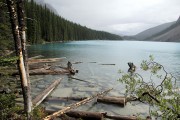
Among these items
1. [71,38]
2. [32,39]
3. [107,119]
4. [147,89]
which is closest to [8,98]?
[107,119]

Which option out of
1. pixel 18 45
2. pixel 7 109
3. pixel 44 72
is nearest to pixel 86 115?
pixel 7 109

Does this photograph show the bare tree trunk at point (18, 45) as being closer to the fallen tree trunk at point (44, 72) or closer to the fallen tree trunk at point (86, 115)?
the fallen tree trunk at point (86, 115)

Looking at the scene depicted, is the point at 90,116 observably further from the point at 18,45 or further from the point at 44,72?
the point at 44,72

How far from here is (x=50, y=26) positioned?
11331 centimetres

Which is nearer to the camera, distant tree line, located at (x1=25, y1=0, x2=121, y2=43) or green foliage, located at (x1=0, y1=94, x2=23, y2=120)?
green foliage, located at (x1=0, y1=94, x2=23, y2=120)

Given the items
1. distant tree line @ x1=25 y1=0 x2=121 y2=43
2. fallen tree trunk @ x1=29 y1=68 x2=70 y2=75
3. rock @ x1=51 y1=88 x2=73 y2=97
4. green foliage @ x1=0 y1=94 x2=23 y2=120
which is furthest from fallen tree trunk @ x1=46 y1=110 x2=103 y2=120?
distant tree line @ x1=25 y1=0 x2=121 y2=43

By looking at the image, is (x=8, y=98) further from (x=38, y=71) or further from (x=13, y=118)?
(x=38, y=71)

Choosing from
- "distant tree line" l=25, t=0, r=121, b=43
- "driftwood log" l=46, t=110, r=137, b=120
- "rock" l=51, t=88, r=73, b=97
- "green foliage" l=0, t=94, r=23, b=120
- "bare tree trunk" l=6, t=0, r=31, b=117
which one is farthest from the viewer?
"distant tree line" l=25, t=0, r=121, b=43

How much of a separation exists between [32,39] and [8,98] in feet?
270

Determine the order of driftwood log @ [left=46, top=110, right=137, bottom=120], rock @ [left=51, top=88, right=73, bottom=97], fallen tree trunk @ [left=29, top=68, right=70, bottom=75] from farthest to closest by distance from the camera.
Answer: fallen tree trunk @ [left=29, top=68, right=70, bottom=75], rock @ [left=51, top=88, right=73, bottom=97], driftwood log @ [left=46, top=110, right=137, bottom=120]

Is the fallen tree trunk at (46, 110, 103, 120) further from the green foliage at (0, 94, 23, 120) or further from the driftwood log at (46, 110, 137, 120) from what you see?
the green foliage at (0, 94, 23, 120)

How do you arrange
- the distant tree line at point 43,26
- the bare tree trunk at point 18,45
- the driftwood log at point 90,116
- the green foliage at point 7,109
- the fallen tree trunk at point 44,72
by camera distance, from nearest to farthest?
the bare tree trunk at point 18,45 < the green foliage at point 7,109 < the driftwood log at point 90,116 < the fallen tree trunk at point 44,72 < the distant tree line at point 43,26

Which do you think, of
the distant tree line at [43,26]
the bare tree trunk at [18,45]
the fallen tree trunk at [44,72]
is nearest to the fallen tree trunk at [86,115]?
the bare tree trunk at [18,45]

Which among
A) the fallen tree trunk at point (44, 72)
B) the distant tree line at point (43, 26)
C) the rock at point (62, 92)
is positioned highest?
the distant tree line at point (43, 26)
